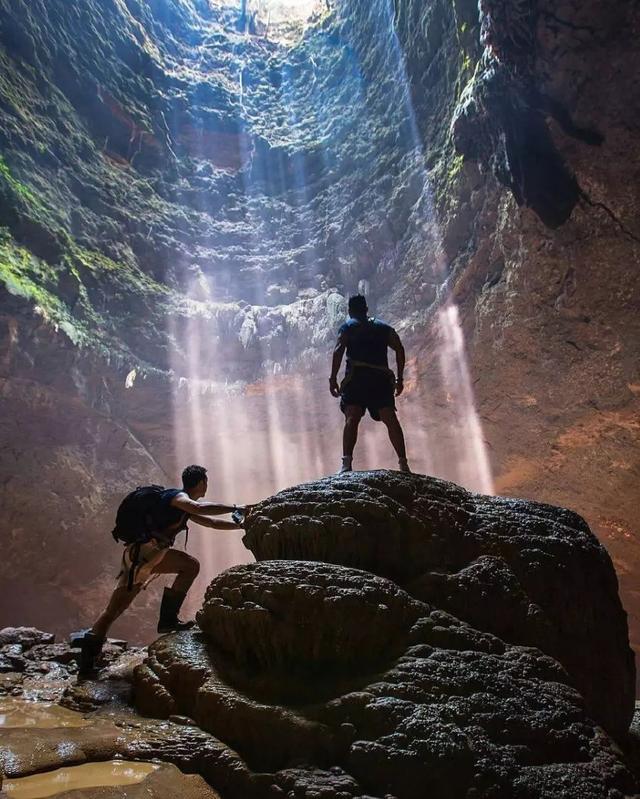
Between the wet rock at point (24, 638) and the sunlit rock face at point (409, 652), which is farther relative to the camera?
the wet rock at point (24, 638)

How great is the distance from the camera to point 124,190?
12156 mm

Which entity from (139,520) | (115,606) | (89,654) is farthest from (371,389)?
(89,654)

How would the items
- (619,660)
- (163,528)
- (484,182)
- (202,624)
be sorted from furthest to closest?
(484,182), (163,528), (619,660), (202,624)

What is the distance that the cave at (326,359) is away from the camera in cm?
259

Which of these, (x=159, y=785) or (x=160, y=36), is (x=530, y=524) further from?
(x=160, y=36)

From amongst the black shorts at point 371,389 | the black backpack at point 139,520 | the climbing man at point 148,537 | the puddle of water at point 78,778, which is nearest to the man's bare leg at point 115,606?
the climbing man at point 148,537

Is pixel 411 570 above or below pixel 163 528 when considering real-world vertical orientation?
below

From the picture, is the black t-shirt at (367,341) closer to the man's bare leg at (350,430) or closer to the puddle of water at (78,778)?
the man's bare leg at (350,430)

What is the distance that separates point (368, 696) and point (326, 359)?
28.8 feet

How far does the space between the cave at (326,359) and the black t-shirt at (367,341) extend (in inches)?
61.2

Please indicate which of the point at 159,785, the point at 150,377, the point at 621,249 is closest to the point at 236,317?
the point at 150,377

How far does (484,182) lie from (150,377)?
24.4ft

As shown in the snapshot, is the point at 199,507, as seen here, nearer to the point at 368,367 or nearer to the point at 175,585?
the point at 175,585

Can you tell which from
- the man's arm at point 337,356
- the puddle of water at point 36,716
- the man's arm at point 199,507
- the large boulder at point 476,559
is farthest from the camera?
the man's arm at point 337,356
